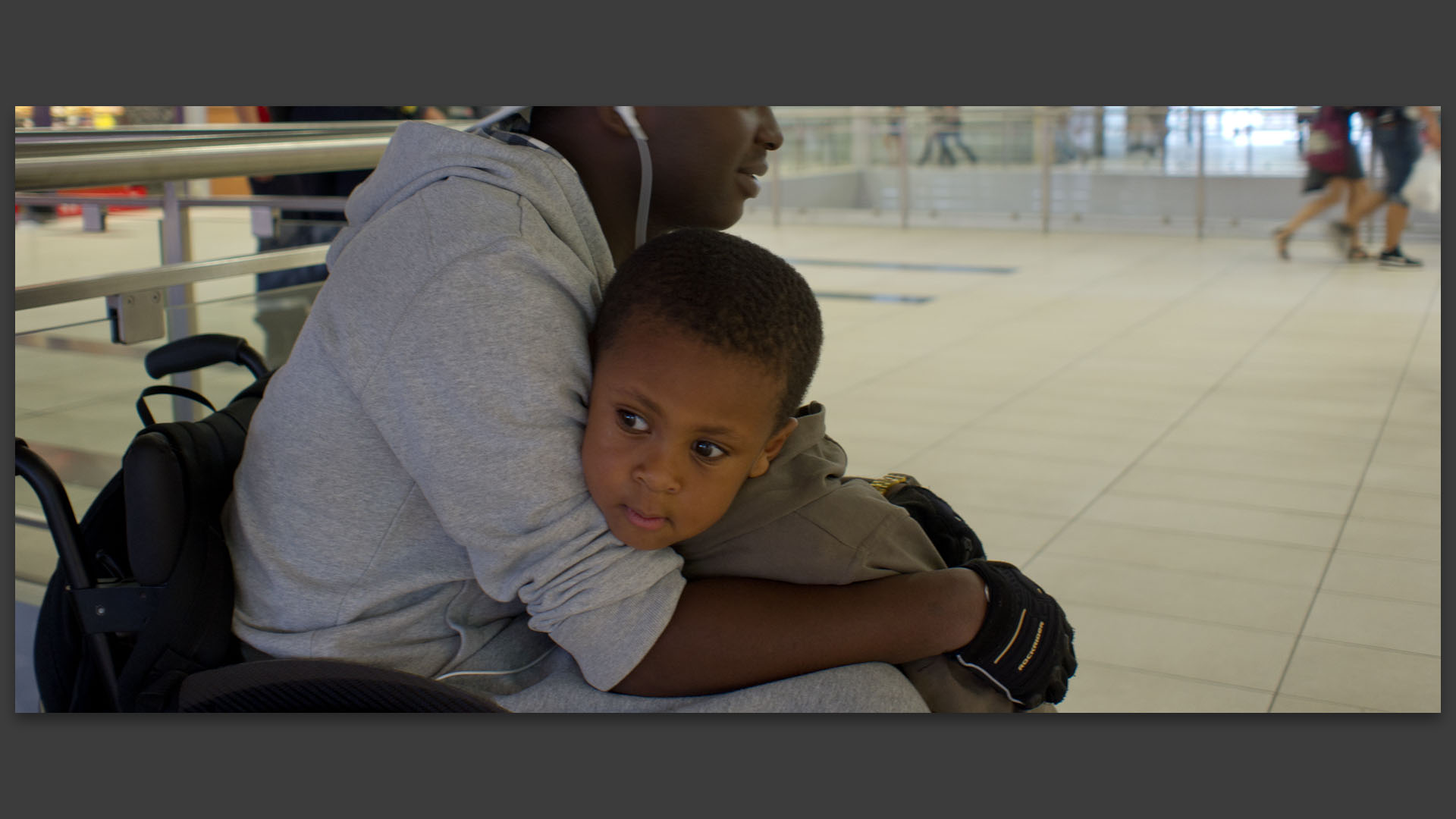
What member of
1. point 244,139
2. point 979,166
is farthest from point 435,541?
point 979,166

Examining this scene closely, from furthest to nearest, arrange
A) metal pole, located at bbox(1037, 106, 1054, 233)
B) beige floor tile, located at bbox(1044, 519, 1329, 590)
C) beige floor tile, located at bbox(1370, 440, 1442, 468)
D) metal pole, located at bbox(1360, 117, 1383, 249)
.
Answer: metal pole, located at bbox(1037, 106, 1054, 233), metal pole, located at bbox(1360, 117, 1383, 249), beige floor tile, located at bbox(1370, 440, 1442, 468), beige floor tile, located at bbox(1044, 519, 1329, 590)

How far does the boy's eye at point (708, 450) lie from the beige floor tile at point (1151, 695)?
4.09 ft

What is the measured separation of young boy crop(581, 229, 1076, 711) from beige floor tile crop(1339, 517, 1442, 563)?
205 cm

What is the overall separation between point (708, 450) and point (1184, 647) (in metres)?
1.61

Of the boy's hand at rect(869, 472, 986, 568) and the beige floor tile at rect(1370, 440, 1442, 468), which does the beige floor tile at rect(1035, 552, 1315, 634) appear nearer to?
the beige floor tile at rect(1370, 440, 1442, 468)

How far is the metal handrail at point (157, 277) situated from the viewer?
1.63 meters

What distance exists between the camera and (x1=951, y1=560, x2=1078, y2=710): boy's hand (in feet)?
3.64

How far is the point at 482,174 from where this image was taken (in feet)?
3.53

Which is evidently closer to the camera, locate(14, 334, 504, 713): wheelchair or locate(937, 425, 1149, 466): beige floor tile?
locate(14, 334, 504, 713): wheelchair

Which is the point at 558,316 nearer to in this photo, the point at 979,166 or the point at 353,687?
the point at 353,687

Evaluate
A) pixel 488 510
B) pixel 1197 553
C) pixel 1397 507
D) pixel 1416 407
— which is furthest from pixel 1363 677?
pixel 1416 407

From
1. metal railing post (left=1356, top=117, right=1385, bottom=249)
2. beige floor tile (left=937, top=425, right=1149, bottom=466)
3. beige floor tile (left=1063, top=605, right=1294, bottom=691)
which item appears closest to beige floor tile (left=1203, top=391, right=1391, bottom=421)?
beige floor tile (left=937, top=425, right=1149, bottom=466)

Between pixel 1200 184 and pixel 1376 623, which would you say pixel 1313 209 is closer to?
pixel 1200 184

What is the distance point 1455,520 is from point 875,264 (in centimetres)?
655
